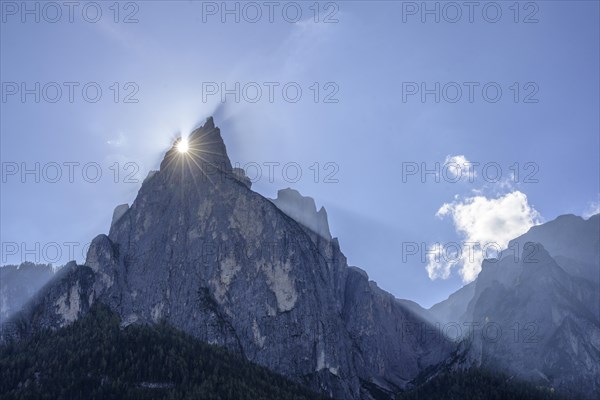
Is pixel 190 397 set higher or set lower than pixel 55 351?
lower

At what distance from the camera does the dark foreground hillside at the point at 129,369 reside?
156 m

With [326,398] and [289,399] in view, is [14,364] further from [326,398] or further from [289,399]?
[326,398]

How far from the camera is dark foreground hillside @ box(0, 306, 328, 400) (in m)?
156

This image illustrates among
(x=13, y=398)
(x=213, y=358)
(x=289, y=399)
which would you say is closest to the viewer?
(x=13, y=398)

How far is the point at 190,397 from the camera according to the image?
152500 millimetres

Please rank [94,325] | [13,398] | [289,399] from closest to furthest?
[13,398] < [289,399] < [94,325]

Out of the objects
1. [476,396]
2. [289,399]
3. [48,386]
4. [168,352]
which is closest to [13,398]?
[48,386]

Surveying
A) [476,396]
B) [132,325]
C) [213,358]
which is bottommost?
[476,396]

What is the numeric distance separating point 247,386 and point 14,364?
64676mm

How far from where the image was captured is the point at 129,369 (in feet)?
540

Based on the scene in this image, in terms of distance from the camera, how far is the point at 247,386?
553 feet

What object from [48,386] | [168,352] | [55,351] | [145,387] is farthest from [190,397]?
[55,351]

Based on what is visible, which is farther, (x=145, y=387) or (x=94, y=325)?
(x=94, y=325)

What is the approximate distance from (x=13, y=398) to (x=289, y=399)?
69.4 metres
